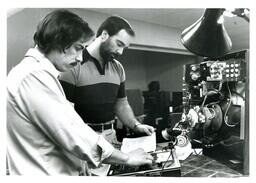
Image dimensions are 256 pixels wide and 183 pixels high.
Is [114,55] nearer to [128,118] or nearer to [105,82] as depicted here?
[105,82]

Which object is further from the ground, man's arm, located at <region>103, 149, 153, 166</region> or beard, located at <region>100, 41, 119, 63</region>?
beard, located at <region>100, 41, 119, 63</region>

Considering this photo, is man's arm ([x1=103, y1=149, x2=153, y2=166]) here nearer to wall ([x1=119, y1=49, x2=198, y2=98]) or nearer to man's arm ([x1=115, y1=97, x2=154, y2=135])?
man's arm ([x1=115, y1=97, x2=154, y2=135])

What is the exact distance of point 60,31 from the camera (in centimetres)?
104

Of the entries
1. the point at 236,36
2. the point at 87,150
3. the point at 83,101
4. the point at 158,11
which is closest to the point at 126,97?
the point at 83,101

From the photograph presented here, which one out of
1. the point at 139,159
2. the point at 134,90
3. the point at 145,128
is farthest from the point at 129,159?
the point at 134,90

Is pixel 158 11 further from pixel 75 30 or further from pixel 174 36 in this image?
pixel 75 30

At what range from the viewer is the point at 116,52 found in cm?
111

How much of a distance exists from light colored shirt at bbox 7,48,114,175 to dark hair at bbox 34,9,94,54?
0.06m

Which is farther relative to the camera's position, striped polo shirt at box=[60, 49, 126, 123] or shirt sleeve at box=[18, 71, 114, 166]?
striped polo shirt at box=[60, 49, 126, 123]

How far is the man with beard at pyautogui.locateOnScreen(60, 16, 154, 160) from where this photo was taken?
3.56ft

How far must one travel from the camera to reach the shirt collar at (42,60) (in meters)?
1.00

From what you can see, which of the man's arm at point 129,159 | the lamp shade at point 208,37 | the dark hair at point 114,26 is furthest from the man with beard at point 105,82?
the lamp shade at point 208,37

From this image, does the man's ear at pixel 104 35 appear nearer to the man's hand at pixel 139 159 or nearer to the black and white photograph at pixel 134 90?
the black and white photograph at pixel 134 90

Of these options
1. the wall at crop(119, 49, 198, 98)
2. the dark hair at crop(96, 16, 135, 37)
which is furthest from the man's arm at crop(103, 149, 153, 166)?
the dark hair at crop(96, 16, 135, 37)
